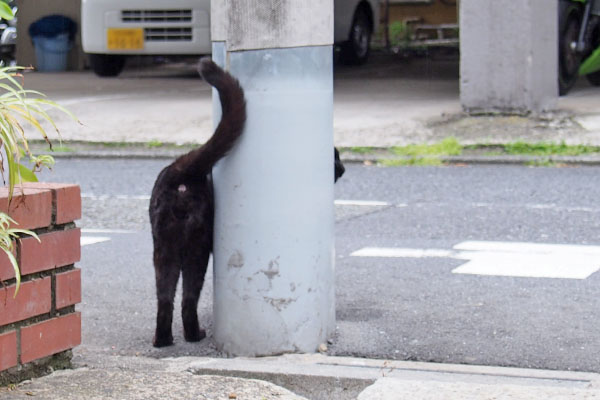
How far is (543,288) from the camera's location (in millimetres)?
5609

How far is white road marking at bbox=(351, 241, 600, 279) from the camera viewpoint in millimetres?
5977

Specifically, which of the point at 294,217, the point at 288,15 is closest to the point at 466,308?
the point at 294,217

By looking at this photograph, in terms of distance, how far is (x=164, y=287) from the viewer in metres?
4.61

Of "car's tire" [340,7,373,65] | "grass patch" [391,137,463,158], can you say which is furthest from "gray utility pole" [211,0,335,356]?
"car's tire" [340,7,373,65]

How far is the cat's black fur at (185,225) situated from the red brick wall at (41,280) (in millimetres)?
470

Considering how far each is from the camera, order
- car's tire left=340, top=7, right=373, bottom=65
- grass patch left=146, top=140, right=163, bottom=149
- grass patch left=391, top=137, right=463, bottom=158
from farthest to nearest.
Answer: car's tire left=340, top=7, right=373, bottom=65 → grass patch left=146, top=140, right=163, bottom=149 → grass patch left=391, top=137, right=463, bottom=158

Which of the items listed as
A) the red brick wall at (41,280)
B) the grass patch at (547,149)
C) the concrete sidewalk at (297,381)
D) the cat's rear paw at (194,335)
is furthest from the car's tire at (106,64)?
the red brick wall at (41,280)

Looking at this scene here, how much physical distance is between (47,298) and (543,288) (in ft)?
8.58

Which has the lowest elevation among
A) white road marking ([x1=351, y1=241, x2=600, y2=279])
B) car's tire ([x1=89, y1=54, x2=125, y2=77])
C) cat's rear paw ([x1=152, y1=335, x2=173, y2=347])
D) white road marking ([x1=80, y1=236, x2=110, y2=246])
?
cat's rear paw ([x1=152, y1=335, x2=173, y2=347])

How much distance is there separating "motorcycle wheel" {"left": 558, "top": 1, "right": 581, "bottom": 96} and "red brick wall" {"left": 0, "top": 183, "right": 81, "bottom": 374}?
8901mm

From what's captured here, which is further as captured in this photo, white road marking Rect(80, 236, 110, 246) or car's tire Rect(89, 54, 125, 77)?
car's tire Rect(89, 54, 125, 77)

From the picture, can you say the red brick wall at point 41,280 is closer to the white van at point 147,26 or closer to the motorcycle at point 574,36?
the motorcycle at point 574,36

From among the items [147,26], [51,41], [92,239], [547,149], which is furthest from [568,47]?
[51,41]

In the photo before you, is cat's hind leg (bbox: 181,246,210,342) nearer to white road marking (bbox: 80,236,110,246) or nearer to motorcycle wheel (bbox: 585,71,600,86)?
white road marking (bbox: 80,236,110,246)
